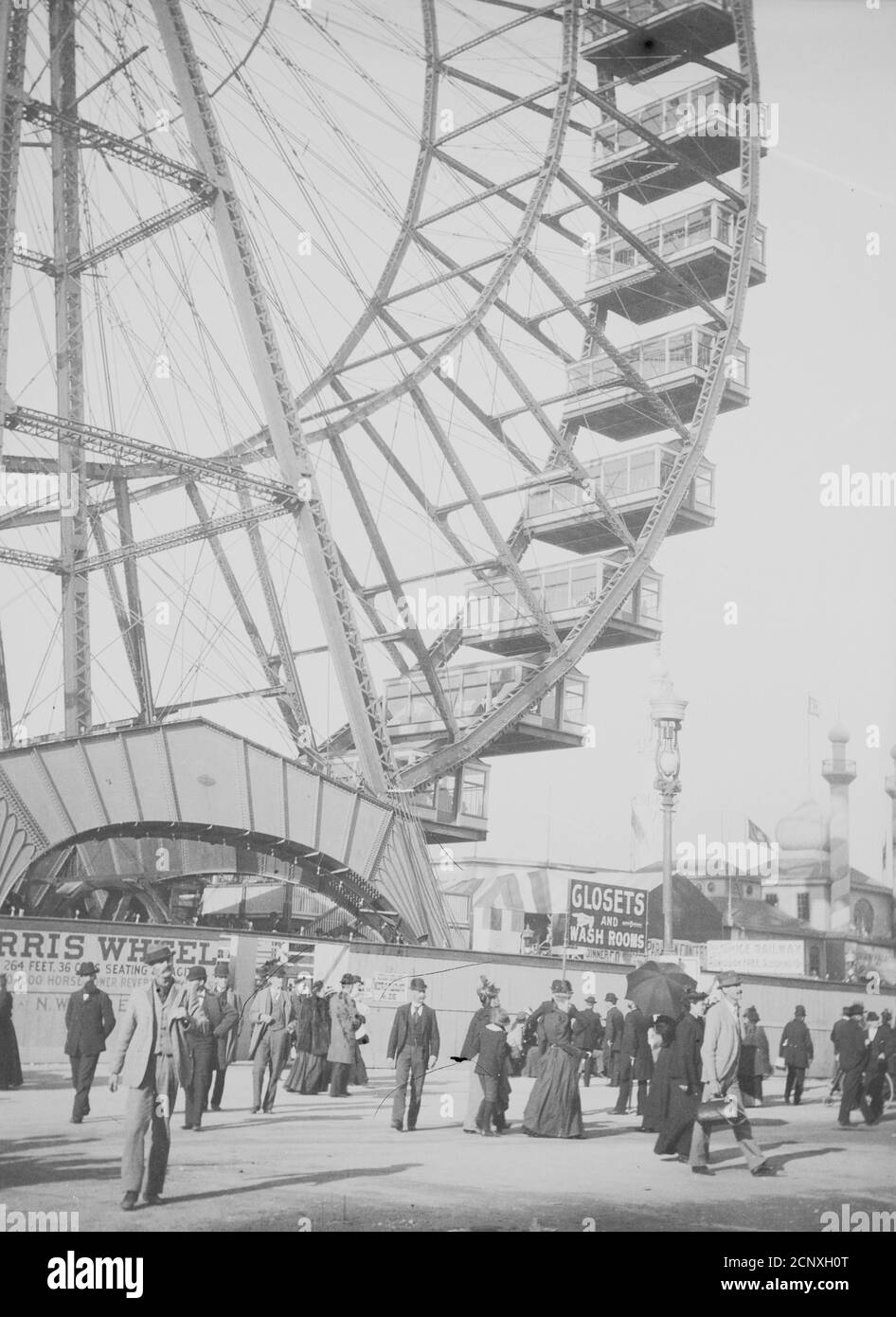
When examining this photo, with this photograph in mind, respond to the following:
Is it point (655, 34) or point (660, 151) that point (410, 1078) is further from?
point (660, 151)

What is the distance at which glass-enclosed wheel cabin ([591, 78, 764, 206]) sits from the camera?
113 feet

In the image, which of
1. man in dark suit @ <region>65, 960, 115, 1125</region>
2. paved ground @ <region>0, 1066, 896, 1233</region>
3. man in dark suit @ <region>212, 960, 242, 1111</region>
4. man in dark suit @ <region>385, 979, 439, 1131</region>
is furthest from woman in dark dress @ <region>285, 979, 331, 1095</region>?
man in dark suit @ <region>65, 960, 115, 1125</region>

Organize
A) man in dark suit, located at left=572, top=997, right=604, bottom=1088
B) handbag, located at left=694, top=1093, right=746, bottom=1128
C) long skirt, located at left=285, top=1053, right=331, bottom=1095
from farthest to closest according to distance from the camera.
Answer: man in dark suit, located at left=572, top=997, right=604, bottom=1088 < long skirt, located at left=285, top=1053, right=331, bottom=1095 < handbag, located at left=694, top=1093, right=746, bottom=1128

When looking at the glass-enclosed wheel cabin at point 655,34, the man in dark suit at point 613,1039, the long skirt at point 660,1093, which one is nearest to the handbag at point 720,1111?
the long skirt at point 660,1093

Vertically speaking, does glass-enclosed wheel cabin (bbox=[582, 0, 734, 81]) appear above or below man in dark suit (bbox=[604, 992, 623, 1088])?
above

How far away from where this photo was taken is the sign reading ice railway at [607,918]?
22.8m

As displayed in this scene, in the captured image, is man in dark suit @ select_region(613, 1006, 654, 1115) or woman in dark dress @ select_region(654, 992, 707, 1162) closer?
woman in dark dress @ select_region(654, 992, 707, 1162)

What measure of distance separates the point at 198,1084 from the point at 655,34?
1058 inches

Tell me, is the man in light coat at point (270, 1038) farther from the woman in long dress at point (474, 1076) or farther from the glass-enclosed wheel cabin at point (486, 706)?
the glass-enclosed wheel cabin at point (486, 706)

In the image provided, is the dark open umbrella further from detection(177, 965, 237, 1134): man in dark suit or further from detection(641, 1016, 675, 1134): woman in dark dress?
detection(177, 965, 237, 1134): man in dark suit

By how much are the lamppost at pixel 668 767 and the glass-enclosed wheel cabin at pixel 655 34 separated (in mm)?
15712

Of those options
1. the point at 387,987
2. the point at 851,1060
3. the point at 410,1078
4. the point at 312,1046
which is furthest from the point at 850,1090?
the point at 312,1046

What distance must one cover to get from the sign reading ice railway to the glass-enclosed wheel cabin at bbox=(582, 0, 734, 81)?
17227 mm

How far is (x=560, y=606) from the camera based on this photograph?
3528 centimetres
